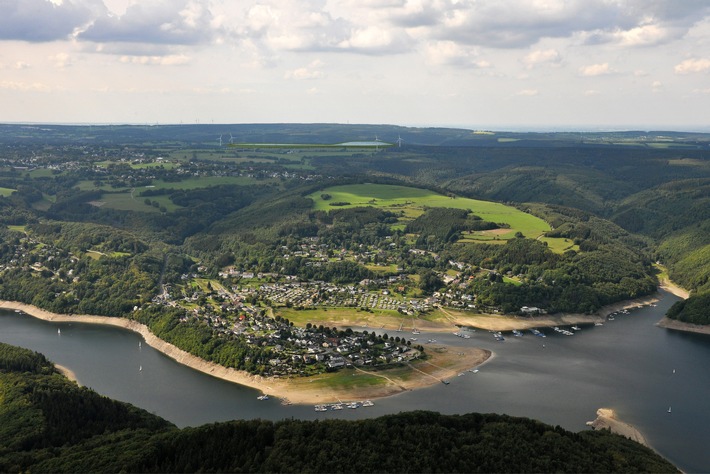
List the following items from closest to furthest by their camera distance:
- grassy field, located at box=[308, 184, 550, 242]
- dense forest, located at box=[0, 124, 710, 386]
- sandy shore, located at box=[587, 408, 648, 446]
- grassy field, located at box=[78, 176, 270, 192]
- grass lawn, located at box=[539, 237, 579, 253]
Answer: sandy shore, located at box=[587, 408, 648, 446] < dense forest, located at box=[0, 124, 710, 386] < grass lawn, located at box=[539, 237, 579, 253] < grassy field, located at box=[308, 184, 550, 242] < grassy field, located at box=[78, 176, 270, 192]

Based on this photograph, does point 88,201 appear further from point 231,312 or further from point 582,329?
point 582,329

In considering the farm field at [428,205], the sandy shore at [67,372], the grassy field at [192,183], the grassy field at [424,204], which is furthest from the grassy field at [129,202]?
the sandy shore at [67,372]

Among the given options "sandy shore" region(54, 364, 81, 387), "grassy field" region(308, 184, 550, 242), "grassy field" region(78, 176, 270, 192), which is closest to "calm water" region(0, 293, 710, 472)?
"sandy shore" region(54, 364, 81, 387)

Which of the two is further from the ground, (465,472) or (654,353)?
(465,472)

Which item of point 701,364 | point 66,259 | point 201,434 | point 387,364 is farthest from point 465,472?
point 66,259

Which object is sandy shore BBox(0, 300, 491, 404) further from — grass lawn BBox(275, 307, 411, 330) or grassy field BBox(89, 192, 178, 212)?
grassy field BBox(89, 192, 178, 212)

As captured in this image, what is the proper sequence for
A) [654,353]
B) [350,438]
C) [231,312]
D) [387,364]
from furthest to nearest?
[231,312] < [654,353] < [387,364] < [350,438]

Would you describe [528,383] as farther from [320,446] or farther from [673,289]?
[673,289]
